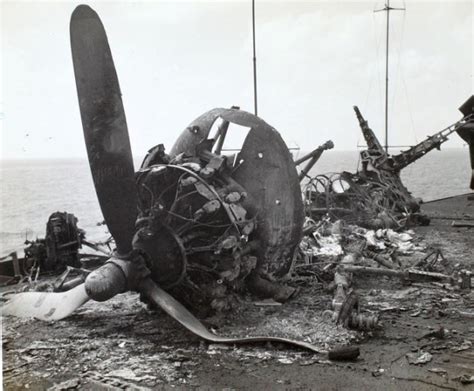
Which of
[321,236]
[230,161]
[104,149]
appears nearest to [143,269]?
[104,149]

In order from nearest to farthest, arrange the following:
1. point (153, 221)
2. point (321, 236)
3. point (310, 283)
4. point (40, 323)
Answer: point (153, 221) → point (40, 323) → point (310, 283) → point (321, 236)

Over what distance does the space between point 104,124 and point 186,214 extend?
2430mm

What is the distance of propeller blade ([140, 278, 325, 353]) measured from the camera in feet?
20.9

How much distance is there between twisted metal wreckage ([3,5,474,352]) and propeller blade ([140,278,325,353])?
1cm

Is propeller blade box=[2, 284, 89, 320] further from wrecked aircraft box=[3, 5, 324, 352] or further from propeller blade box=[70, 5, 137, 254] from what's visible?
propeller blade box=[70, 5, 137, 254]

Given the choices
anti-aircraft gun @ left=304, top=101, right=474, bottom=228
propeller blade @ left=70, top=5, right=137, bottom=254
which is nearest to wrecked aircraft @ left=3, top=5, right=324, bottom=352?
propeller blade @ left=70, top=5, right=137, bottom=254

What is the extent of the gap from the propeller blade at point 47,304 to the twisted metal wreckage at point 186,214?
2 centimetres

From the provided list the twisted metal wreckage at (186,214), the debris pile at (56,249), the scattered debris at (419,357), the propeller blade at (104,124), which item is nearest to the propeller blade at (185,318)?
the twisted metal wreckage at (186,214)

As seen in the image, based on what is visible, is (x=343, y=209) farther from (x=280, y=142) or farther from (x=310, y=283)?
(x=280, y=142)

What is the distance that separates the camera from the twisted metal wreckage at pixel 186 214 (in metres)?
5.86

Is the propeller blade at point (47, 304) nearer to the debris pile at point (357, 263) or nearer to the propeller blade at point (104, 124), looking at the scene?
the propeller blade at point (104, 124)

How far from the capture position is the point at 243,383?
556 centimetres

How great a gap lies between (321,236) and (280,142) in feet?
15.5

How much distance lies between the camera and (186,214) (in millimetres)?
7859
